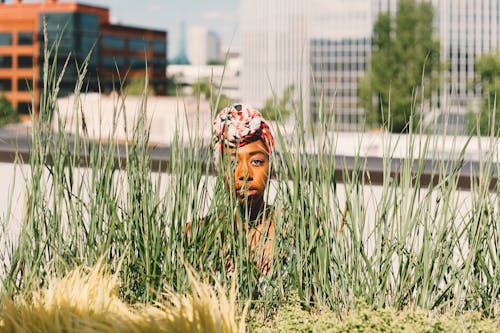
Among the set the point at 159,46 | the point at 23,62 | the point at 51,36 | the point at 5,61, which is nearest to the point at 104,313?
the point at 51,36

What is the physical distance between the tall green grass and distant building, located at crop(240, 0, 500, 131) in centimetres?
7239

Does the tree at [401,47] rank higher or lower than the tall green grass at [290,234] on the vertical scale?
higher

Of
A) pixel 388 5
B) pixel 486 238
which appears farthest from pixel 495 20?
pixel 486 238

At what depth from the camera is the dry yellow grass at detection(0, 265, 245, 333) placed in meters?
1.61

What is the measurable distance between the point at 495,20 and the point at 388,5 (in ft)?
39.3

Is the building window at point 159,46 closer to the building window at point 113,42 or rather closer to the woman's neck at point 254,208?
the building window at point 113,42

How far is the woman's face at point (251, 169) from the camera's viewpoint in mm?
2148

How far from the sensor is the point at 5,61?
73.5 metres

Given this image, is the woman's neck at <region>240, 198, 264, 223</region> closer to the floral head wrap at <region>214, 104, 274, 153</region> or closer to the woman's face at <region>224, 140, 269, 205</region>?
the woman's face at <region>224, 140, 269, 205</region>

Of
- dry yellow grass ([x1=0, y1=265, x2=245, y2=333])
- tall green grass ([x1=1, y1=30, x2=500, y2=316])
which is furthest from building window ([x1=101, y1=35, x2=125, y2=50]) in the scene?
dry yellow grass ([x1=0, y1=265, x2=245, y2=333])

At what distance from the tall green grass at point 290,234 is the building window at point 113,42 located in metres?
77.4

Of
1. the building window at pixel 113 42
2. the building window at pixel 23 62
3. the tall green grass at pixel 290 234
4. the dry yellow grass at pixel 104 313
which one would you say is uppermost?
the building window at pixel 113 42

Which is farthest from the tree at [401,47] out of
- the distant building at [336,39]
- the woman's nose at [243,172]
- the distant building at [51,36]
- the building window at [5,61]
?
the woman's nose at [243,172]

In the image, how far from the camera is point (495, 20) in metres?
78.4
